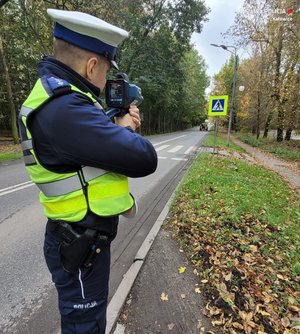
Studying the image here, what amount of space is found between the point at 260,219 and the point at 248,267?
1.69m

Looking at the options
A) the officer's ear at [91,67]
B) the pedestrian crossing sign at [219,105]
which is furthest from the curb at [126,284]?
Result: the pedestrian crossing sign at [219,105]

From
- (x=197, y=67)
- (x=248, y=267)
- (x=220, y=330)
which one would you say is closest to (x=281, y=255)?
(x=248, y=267)

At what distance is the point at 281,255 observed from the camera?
3904 millimetres

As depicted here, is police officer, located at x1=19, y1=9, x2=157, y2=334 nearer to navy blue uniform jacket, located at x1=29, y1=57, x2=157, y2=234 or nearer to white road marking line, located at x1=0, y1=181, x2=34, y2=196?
navy blue uniform jacket, located at x1=29, y1=57, x2=157, y2=234

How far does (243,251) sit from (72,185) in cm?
324

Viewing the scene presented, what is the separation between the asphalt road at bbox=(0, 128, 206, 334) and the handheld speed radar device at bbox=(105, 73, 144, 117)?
2.18 metres

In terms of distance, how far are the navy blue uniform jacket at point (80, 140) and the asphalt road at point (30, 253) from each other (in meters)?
2.05

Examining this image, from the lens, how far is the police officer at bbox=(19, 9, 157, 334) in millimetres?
1230

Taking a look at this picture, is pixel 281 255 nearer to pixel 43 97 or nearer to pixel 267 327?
pixel 267 327

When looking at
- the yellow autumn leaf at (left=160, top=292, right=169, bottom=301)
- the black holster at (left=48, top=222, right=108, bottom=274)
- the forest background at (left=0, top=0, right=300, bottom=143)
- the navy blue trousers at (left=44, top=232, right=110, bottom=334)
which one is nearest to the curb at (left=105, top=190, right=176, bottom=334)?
the yellow autumn leaf at (left=160, top=292, right=169, bottom=301)

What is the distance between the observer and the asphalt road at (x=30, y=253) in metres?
2.68

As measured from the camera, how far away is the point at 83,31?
1.32 m

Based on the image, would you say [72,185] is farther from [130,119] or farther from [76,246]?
[130,119]

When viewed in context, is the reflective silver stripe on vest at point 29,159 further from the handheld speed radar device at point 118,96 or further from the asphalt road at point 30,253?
the asphalt road at point 30,253
